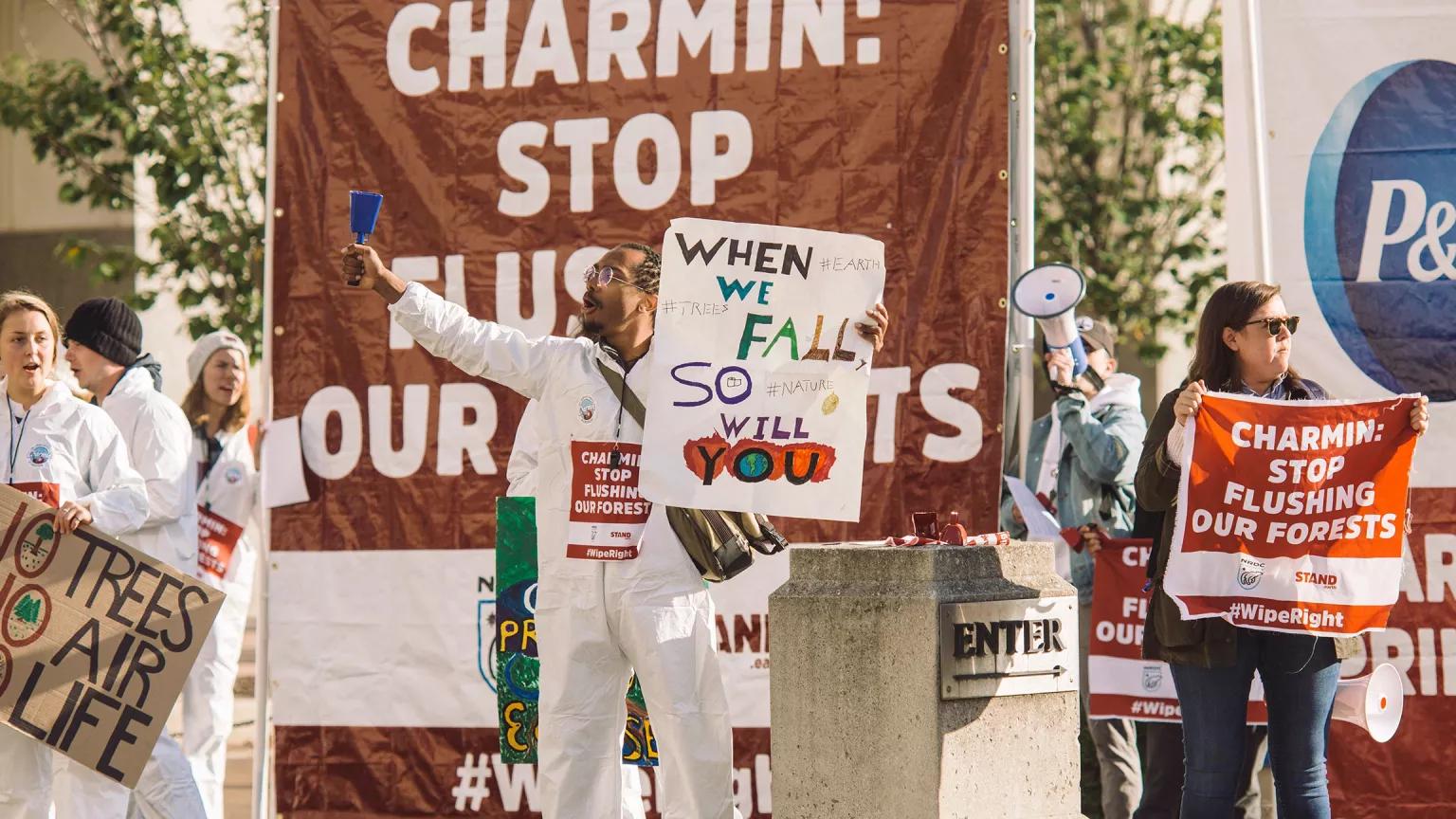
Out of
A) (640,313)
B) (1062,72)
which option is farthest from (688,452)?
(1062,72)

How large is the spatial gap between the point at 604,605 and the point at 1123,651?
224 cm

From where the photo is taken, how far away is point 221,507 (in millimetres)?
7680

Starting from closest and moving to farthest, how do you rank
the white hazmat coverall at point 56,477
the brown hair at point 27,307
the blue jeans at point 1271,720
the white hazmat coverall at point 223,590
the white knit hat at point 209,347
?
the blue jeans at point 1271,720 → the white hazmat coverall at point 56,477 → the brown hair at point 27,307 → the white hazmat coverall at point 223,590 → the white knit hat at point 209,347

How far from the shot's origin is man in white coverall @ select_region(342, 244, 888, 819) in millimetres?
5441

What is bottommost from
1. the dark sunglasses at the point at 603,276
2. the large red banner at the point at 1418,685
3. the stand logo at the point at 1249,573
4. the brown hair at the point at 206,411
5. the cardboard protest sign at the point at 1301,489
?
the large red banner at the point at 1418,685

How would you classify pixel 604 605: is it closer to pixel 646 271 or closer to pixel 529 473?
pixel 646 271

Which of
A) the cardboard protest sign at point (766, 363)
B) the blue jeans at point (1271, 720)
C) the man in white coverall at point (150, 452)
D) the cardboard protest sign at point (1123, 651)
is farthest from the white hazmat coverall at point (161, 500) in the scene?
the blue jeans at point (1271, 720)

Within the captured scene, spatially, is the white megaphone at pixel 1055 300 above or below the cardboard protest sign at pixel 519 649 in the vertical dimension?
above

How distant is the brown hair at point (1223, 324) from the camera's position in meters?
5.42

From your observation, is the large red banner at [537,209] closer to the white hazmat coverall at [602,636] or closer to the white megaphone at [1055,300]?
the white megaphone at [1055,300]

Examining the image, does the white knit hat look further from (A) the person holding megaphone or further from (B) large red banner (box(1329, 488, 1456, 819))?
(B) large red banner (box(1329, 488, 1456, 819))

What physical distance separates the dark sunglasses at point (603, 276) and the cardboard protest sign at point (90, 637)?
76.8 inches

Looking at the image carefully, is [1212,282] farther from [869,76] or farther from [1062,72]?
[869,76]

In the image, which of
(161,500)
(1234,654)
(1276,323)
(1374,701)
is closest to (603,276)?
(1276,323)
